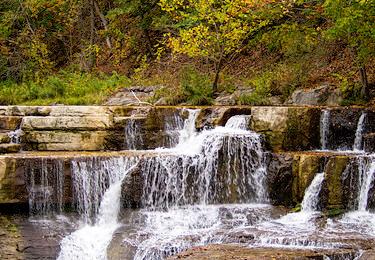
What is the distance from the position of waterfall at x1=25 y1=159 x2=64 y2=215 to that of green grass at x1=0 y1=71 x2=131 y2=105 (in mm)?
6991

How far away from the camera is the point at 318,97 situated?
1460 centimetres

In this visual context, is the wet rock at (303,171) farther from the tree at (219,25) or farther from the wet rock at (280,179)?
the tree at (219,25)

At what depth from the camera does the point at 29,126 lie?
13086 millimetres

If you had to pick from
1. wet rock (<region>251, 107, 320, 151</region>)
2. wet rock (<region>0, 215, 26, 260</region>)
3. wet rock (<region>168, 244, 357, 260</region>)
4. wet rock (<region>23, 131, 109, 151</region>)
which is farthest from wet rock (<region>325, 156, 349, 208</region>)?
wet rock (<region>0, 215, 26, 260</region>)

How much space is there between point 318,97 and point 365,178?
4.55m

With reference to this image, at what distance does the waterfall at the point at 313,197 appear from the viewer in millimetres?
10633

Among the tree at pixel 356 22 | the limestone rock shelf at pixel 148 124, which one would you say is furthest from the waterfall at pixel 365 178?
the tree at pixel 356 22

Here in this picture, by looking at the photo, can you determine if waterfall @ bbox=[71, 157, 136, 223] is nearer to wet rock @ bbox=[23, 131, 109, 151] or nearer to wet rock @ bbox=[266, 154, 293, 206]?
wet rock @ bbox=[23, 131, 109, 151]

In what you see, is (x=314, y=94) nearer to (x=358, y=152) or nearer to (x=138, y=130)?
(x=358, y=152)

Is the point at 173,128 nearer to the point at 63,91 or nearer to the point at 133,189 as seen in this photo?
the point at 133,189

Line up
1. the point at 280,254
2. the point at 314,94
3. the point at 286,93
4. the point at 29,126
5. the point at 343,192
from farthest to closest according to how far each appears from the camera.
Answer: the point at 286,93 < the point at 314,94 < the point at 29,126 < the point at 343,192 < the point at 280,254

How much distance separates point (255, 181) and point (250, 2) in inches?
236

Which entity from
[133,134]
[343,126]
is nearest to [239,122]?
[343,126]

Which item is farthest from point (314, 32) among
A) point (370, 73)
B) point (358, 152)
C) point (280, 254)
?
point (280, 254)
